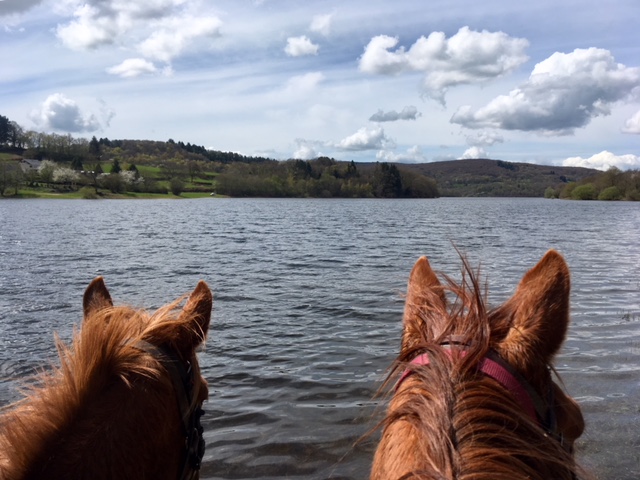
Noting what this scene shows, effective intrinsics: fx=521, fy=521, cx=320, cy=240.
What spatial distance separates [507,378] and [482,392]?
0.17 metres

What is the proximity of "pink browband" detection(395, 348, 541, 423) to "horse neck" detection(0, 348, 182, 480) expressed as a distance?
119cm

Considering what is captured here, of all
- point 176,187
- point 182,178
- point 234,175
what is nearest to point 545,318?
point 176,187

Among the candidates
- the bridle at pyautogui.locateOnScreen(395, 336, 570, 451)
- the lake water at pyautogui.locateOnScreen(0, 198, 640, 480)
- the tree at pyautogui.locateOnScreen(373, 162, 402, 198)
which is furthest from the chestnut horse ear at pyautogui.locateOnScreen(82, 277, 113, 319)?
the tree at pyautogui.locateOnScreen(373, 162, 402, 198)

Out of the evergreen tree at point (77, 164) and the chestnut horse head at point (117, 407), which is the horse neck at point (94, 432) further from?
the evergreen tree at point (77, 164)

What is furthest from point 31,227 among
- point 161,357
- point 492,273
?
point 161,357

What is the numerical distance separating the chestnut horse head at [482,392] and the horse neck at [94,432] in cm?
104

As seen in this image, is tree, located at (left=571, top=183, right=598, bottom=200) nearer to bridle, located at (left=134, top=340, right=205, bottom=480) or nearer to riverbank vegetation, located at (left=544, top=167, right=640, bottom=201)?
riverbank vegetation, located at (left=544, top=167, right=640, bottom=201)

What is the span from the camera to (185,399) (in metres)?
2.45

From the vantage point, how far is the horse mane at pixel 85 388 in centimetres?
191

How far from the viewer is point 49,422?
78.4 inches

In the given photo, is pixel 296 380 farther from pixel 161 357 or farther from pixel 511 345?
pixel 511 345

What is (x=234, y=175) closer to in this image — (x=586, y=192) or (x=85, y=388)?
(x=586, y=192)

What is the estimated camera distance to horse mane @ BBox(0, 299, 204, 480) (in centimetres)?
191

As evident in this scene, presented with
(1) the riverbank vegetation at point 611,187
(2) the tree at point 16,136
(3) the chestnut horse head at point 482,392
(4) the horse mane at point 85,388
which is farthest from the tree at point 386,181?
(3) the chestnut horse head at point 482,392
